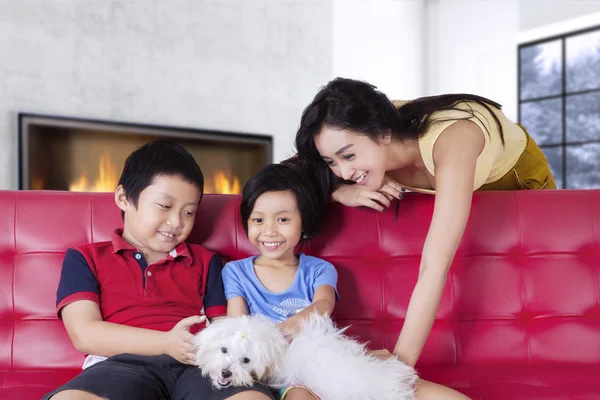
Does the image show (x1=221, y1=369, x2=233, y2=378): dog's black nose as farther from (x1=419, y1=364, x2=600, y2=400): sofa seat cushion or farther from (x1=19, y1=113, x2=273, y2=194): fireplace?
(x1=19, y1=113, x2=273, y2=194): fireplace

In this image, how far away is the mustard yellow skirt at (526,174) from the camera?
71.1 inches

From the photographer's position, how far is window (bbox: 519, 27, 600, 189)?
5023 millimetres

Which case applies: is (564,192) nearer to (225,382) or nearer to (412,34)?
(225,382)

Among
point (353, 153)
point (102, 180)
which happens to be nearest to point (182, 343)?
point (353, 153)

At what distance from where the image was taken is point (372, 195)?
1555 mm

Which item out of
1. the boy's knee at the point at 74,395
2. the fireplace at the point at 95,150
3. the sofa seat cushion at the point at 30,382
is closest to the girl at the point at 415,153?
the boy's knee at the point at 74,395

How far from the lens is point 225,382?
110 cm

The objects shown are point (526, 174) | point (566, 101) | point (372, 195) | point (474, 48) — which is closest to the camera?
point (372, 195)

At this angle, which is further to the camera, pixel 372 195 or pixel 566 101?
pixel 566 101

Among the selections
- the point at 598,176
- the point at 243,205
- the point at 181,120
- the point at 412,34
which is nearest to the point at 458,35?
the point at 412,34

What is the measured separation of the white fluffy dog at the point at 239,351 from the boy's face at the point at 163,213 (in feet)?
1.08

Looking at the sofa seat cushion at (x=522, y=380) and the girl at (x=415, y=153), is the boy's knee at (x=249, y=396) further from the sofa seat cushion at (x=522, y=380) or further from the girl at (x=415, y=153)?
the sofa seat cushion at (x=522, y=380)

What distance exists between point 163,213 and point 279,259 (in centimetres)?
33

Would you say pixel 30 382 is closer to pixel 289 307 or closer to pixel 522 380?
pixel 289 307
